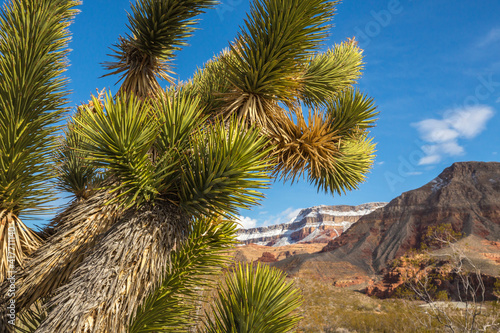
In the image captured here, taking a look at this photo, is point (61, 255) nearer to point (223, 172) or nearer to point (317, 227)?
point (223, 172)

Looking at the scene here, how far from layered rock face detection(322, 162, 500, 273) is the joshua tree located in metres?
60.6

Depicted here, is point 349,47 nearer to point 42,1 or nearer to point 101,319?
point 42,1

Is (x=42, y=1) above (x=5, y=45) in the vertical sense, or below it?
above

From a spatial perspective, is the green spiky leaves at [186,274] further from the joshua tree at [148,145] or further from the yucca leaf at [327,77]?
the yucca leaf at [327,77]

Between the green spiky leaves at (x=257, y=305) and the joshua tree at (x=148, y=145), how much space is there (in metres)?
0.40

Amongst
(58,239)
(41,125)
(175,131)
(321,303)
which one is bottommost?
(321,303)

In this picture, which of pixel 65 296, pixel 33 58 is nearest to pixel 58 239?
pixel 65 296

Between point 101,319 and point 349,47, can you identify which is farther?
point 349,47

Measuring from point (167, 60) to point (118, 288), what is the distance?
247cm

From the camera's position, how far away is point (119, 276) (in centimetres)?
218

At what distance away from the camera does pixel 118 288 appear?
215cm

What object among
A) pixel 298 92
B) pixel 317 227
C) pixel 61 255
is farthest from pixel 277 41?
pixel 317 227

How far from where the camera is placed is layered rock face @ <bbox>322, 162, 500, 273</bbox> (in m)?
57.6

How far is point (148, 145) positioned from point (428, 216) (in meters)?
71.7
